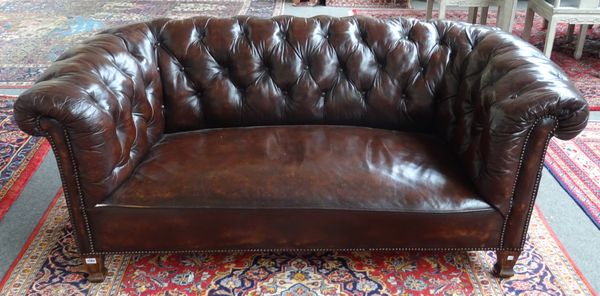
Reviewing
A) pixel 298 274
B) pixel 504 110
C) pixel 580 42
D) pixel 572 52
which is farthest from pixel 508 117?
pixel 572 52

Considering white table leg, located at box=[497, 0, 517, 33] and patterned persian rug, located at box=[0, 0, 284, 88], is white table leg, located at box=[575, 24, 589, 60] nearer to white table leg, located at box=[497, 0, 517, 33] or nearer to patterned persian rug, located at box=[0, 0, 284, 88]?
white table leg, located at box=[497, 0, 517, 33]

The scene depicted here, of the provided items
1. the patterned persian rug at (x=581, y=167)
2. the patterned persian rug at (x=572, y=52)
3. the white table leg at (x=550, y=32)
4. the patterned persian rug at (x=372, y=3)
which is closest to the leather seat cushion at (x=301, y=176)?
the patterned persian rug at (x=581, y=167)

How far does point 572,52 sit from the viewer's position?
4.39 m

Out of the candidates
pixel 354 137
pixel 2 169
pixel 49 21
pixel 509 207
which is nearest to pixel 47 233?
pixel 2 169

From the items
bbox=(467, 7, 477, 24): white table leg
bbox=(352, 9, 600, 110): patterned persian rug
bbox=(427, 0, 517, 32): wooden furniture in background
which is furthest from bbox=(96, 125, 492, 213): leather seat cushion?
bbox=(467, 7, 477, 24): white table leg

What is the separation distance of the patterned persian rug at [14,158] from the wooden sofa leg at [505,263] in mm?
1951

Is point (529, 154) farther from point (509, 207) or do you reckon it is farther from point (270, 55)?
point (270, 55)

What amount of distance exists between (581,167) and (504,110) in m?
1.26

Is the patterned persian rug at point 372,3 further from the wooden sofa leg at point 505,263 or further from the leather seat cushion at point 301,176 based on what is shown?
the wooden sofa leg at point 505,263

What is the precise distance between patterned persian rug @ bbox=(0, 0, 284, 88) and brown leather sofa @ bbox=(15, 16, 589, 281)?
216cm

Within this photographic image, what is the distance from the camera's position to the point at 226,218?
1.87 meters

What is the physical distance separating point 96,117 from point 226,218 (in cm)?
50

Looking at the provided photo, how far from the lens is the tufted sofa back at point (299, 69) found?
2227 millimetres

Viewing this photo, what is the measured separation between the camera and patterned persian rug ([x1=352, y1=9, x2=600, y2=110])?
147 inches
